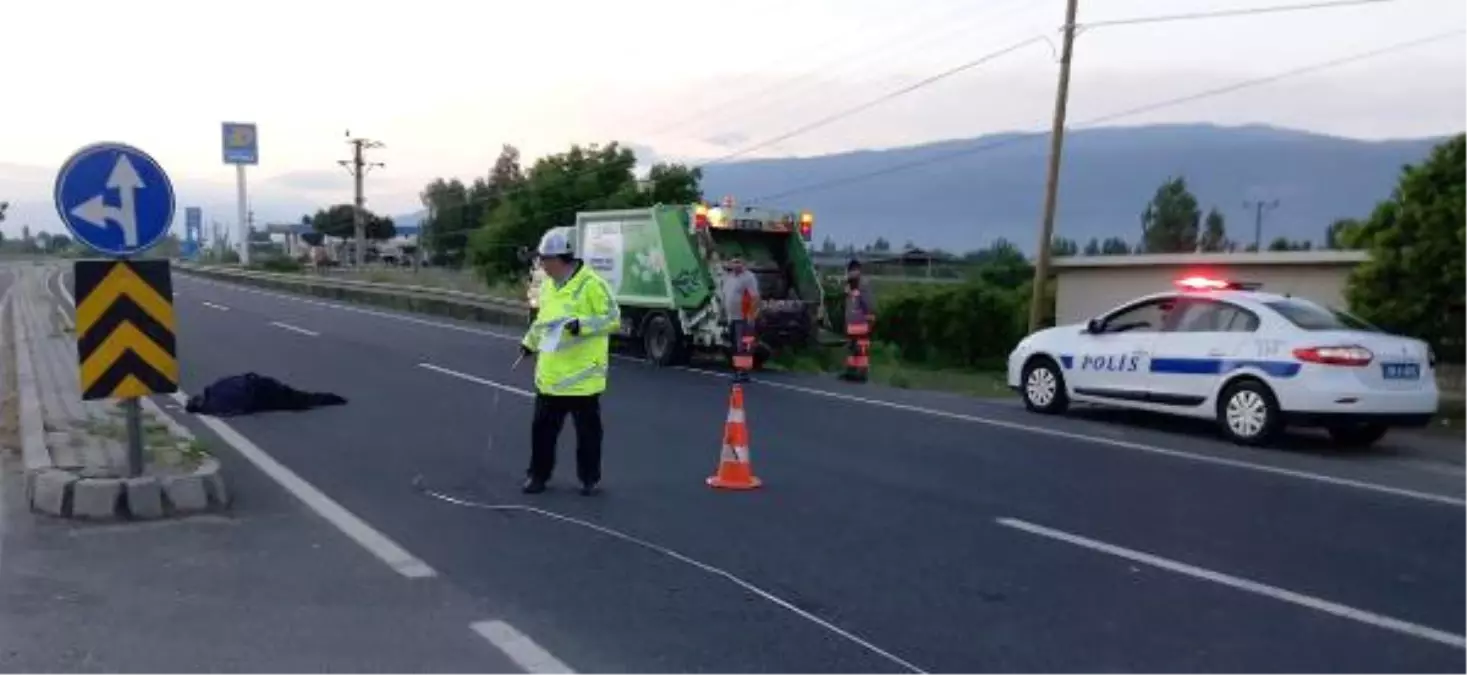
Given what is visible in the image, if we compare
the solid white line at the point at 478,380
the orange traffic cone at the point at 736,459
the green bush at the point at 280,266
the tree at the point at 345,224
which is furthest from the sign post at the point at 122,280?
the tree at the point at 345,224

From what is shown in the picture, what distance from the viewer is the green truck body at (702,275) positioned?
18.8 m

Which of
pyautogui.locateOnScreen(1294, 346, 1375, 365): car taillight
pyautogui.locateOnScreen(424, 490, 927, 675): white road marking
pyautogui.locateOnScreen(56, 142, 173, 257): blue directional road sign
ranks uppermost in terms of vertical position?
pyautogui.locateOnScreen(56, 142, 173, 257): blue directional road sign

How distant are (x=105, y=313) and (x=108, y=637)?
10.0 feet

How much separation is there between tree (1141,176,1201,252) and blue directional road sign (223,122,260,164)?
6565 centimetres

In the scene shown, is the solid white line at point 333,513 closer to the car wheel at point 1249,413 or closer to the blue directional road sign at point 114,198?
the blue directional road sign at point 114,198

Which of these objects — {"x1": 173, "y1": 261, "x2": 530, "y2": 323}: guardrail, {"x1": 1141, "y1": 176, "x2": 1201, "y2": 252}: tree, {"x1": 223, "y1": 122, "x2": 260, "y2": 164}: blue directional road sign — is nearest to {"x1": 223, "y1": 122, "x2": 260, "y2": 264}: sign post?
{"x1": 223, "y1": 122, "x2": 260, "y2": 164}: blue directional road sign

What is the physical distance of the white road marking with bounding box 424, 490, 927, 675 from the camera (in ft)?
16.9

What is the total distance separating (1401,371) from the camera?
11109 millimetres

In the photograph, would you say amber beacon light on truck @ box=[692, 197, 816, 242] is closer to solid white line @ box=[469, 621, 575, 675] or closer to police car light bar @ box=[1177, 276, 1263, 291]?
police car light bar @ box=[1177, 276, 1263, 291]

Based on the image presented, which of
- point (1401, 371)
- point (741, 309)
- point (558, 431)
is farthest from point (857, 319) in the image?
point (558, 431)

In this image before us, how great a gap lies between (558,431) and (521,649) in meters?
3.40

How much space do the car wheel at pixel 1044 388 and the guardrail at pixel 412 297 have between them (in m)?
13.9

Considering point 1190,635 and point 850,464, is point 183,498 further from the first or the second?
point 1190,635

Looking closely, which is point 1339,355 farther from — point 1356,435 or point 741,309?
point 741,309
